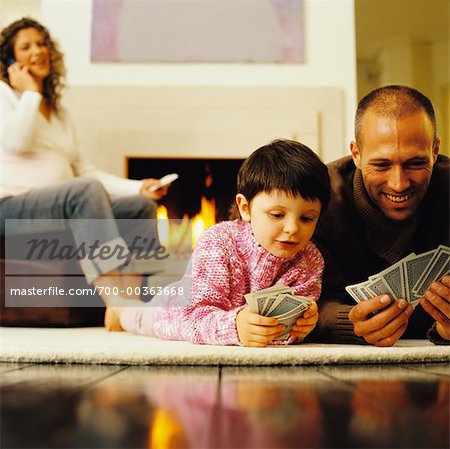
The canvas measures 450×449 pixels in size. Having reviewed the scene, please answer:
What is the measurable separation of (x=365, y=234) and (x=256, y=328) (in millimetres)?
446

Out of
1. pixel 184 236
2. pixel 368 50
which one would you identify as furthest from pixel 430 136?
pixel 368 50

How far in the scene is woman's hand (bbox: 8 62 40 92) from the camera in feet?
8.22

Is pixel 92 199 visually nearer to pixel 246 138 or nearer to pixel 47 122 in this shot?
pixel 47 122

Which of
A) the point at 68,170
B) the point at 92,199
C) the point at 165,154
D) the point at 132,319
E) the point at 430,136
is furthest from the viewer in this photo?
the point at 165,154

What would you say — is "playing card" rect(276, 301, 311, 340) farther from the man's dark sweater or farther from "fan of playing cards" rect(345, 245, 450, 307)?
the man's dark sweater

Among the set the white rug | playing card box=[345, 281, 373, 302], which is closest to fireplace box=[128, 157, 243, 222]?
playing card box=[345, 281, 373, 302]

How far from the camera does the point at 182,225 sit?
125 inches

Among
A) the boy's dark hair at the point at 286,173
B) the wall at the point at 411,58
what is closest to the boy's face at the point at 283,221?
the boy's dark hair at the point at 286,173

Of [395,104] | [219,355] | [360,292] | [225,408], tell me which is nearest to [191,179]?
[395,104]

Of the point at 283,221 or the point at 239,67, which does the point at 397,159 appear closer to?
the point at 283,221

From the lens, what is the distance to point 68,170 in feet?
8.05

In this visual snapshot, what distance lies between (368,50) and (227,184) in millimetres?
2063

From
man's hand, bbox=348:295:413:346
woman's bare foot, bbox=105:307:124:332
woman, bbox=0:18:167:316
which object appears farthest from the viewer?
woman, bbox=0:18:167:316

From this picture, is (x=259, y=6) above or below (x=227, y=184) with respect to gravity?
above
